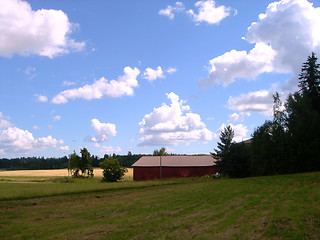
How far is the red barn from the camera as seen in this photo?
6569 cm

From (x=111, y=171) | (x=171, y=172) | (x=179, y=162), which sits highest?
(x=179, y=162)

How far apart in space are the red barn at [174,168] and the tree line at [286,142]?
30.3ft

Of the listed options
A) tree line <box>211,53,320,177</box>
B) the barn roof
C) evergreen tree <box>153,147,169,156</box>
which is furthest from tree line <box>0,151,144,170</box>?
tree line <box>211,53,320,177</box>

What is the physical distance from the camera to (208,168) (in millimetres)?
65625

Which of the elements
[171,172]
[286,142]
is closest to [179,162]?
[171,172]

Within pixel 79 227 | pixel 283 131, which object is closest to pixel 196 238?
pixel 79 227

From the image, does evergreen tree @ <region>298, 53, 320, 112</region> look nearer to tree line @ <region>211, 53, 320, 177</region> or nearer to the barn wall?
tree line @ <region>211, 53, 320, 177</region>

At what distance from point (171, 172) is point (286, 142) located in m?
27.3

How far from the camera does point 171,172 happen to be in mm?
67062

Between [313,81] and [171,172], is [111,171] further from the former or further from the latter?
[313,81]

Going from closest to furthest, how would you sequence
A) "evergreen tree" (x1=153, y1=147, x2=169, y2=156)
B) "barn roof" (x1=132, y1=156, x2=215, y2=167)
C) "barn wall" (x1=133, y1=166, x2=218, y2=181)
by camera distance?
"barn wall" (x1=133, y1=166, x2=218, y2=181) → "barn roof" (x1=132, y1=156, x2=215, y2=167) → "evergreen tree" (x1=153, y1=147, x2=169, y2=156)

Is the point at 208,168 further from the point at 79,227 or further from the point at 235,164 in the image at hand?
the point at 79,227

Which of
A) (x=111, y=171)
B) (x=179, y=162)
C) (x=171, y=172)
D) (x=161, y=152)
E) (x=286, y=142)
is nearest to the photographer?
(x=286, y=142)

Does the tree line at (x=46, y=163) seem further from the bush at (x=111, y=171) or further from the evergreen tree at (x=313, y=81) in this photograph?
the evergreen tree at (x=313, y=81)
